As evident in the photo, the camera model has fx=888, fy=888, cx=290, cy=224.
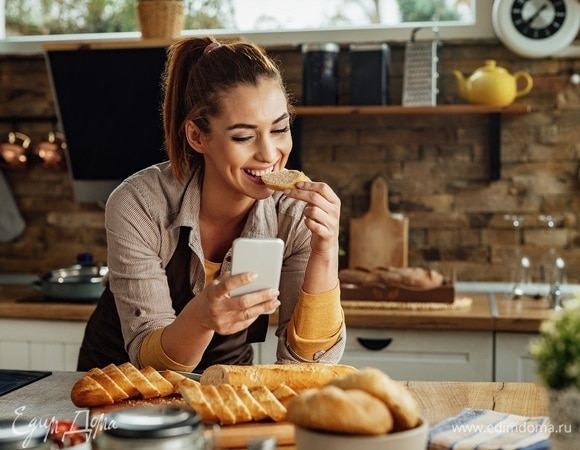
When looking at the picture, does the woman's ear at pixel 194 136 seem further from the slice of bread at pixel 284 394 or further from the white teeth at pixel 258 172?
the slice of bread at pixel 284 394

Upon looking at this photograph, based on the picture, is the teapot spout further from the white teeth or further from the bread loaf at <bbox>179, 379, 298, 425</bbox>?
the bread loaf at <bbox>179, 379, 298, 425</bbox>

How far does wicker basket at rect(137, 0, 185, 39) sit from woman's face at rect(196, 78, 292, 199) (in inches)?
66.1

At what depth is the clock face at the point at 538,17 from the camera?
3648mm

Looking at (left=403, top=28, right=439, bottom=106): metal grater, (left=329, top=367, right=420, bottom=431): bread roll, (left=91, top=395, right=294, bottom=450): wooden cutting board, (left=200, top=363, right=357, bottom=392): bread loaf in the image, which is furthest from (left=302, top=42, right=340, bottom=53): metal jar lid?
(left=329, top=367, right=420, bottom=431): bread roll

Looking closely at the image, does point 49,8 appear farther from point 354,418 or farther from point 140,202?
point 354,418

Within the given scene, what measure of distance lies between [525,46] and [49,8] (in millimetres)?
2219

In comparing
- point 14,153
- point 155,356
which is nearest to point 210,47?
point 155,356

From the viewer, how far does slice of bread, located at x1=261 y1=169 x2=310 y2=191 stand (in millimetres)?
1980

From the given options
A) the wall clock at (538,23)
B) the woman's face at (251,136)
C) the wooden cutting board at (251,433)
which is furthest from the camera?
the wall clock at (538,23)

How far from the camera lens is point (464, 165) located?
381cm

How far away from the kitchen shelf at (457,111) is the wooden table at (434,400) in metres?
1.92

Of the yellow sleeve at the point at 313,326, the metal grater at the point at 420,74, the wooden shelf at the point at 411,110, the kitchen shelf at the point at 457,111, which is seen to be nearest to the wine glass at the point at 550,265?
the kitchen shelf at the point at 457,111

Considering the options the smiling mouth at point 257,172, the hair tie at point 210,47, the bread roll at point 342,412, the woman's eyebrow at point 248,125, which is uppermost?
the hair tie at point 210,47

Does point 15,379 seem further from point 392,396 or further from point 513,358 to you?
point 513,358
